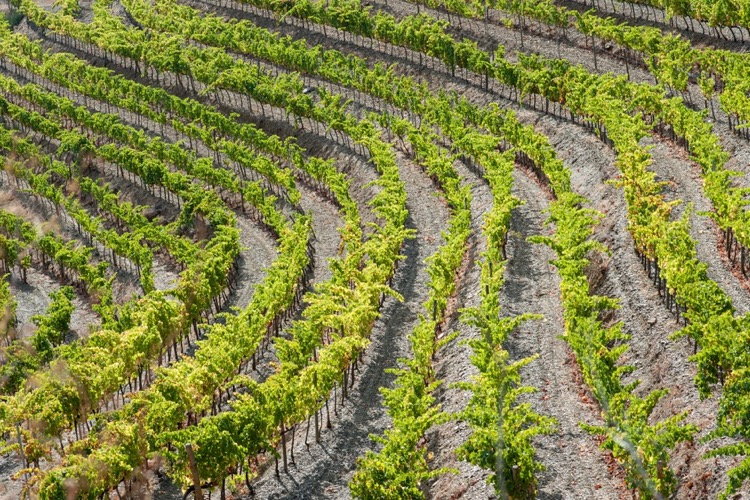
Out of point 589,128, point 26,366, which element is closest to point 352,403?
point 26,366

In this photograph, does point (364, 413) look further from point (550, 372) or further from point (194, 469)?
point (194, 469)

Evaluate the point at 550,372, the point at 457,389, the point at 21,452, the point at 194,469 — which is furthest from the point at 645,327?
the point at 21,452

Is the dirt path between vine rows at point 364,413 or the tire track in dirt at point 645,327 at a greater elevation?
the tire track in dirt at point 645,327

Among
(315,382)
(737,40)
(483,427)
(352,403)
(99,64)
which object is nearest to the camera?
(483,427)

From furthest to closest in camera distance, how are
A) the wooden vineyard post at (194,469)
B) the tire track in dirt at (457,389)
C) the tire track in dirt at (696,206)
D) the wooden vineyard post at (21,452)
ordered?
the tire track in dirt at (696,206), the wooden vineyard post at (21,452), the tire track in dirt at (457,389), the wooden vineyard post at (194,469)

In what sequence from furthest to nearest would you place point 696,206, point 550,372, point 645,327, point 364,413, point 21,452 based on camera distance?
1. point 696,206
2. point 364,413
3. point 645,327
4. point 550,372
5. point 21,452

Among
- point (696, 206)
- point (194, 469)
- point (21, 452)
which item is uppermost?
point (696, 206)

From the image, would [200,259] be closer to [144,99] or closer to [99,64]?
[144,99]

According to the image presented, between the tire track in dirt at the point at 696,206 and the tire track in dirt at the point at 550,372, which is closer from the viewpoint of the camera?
the tire track in dirt at the point at 550,372

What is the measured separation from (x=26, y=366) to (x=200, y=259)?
10.1 meters

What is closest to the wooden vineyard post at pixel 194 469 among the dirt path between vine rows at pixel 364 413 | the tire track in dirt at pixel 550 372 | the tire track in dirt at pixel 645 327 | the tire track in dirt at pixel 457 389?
the dirt path between vine rows at pixel 364 413

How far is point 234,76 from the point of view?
240ft

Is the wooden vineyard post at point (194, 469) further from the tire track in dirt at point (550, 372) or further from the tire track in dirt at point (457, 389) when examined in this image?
the tire track in dirt at point (550, 372)

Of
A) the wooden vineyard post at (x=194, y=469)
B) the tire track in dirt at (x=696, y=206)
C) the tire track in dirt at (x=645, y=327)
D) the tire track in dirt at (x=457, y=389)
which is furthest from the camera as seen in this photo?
the tire track in dirt at (x=696, y=206)
